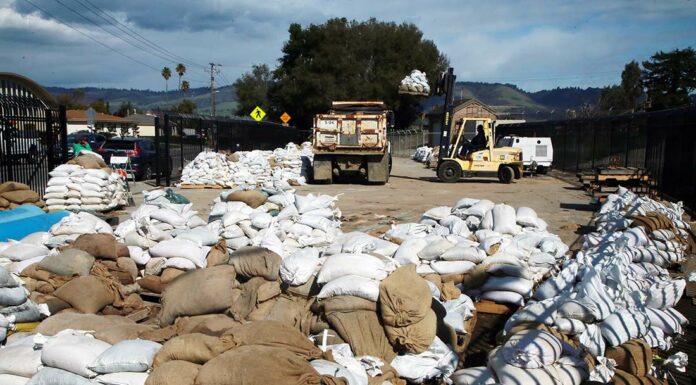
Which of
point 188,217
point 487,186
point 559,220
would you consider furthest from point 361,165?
point 188,217

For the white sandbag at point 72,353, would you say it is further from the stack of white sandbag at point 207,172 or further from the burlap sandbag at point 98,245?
the stack of white sandbag at point 207,172

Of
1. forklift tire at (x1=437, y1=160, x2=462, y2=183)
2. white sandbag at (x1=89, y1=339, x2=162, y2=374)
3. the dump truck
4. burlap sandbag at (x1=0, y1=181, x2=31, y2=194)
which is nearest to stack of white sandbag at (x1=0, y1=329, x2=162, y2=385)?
white sandbag at (x1=89, y1=339, x2=162, y2=374)

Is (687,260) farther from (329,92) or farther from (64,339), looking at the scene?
(329,92)

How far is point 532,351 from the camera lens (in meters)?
4.01

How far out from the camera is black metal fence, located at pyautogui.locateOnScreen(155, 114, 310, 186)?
17.9 metres

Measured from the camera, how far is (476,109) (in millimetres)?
64625

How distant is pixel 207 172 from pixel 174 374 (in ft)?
48.4

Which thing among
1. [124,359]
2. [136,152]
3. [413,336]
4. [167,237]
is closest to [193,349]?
[124,359]

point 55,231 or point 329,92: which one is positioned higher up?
point 329,92

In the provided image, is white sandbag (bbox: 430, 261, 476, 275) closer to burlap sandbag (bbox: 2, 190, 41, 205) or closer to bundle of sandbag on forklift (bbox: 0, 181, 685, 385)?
bundle of sandbag on forklift (bbox: 0, 181, 685, 385)

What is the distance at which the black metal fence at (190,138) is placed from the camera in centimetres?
1789

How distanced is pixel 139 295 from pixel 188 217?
181cm

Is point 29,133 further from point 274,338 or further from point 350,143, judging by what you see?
point 274,338

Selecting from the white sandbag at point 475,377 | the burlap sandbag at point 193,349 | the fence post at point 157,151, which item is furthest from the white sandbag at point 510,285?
the fence post at point 157,151
